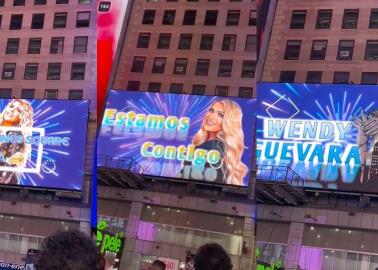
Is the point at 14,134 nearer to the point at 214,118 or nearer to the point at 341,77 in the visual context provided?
the point at 214,118

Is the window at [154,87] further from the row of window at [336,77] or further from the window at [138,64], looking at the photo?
the row of window at [336,77]

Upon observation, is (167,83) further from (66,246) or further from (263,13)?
(66,246)

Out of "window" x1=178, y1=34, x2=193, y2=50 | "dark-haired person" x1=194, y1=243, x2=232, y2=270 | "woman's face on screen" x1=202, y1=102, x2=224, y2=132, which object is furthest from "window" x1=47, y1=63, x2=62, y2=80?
"dark-haired person" x1=194, y1=243, x2=232, y2=270

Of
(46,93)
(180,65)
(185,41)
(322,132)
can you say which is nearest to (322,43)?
(322,132)

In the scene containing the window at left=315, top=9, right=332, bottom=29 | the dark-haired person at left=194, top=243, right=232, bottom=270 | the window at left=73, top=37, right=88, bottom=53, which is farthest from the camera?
the window at left=73, top=37, right=88, bottom=53

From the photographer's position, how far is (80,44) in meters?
54.5

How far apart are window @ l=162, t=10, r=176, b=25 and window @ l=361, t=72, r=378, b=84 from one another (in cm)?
1421

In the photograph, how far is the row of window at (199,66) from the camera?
48109 millimetres

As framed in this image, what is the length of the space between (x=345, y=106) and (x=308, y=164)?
3998 mm

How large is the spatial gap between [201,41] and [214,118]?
7.19 meters

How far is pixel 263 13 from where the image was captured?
43.4 meters

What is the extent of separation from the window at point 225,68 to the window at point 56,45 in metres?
13.4

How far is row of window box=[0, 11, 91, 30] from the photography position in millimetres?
55188

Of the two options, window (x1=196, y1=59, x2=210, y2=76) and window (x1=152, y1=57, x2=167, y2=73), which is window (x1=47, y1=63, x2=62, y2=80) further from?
window (x1=196, y1=59, x2=210, y2=76)
